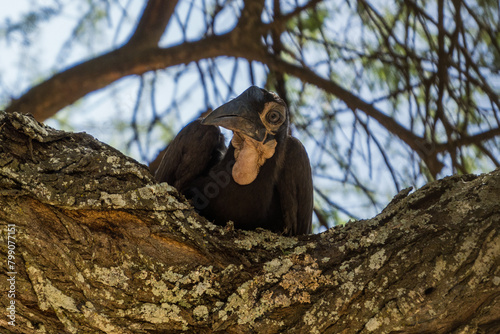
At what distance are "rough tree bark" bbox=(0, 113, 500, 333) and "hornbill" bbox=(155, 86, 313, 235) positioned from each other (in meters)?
0.95

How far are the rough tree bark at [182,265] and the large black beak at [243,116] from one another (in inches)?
33.8

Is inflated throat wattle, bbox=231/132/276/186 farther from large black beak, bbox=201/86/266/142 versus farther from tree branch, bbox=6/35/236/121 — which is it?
tree branch, bbox=6/35/236/121

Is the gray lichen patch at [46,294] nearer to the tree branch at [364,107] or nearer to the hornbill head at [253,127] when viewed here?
the hornbill head at [253,127]

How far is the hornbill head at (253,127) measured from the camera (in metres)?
3.01

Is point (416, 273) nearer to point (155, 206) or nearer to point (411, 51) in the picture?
point (155, 206)

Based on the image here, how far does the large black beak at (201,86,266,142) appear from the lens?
297 cm

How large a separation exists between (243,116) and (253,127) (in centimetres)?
9

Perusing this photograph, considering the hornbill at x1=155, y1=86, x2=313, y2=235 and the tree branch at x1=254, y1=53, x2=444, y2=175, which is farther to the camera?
the tree branch at x1=254, y1=53, x2=444, y2=175

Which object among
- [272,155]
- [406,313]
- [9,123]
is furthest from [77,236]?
[272,155]

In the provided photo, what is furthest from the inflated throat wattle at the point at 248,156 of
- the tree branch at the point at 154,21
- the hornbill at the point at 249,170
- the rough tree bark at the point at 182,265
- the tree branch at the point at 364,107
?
the tree branch at the point at 154,21

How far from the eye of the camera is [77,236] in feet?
6.58

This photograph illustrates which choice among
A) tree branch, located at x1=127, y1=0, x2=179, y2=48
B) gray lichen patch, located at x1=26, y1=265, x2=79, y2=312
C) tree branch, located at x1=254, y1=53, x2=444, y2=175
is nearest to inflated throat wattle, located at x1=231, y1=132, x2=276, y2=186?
tree branch, located at x1=254, y1=53, x2=444, y2=175

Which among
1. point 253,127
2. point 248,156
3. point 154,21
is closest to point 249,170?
point 248,156

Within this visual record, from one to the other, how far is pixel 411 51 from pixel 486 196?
227 centimetres
